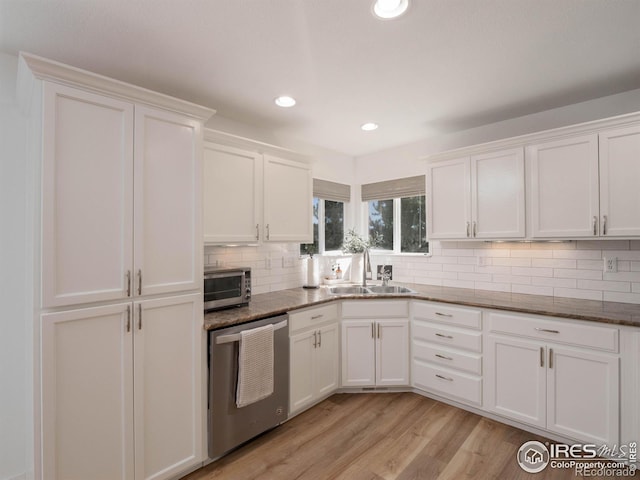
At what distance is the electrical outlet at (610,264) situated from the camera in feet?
8.13

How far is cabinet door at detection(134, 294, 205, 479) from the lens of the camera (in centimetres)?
177

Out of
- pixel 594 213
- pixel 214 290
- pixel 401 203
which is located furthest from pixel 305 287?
pixel 594 213

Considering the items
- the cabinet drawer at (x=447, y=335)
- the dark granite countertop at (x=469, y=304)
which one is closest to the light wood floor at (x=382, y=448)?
the cabinet drawer at (x=447, y=335)

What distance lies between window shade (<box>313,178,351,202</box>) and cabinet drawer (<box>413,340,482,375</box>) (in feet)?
6.11

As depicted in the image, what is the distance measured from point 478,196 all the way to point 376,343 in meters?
1.61

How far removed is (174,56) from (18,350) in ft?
6.35

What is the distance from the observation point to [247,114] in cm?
277

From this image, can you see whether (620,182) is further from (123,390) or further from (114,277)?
(123,390)

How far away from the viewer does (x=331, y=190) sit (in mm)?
3861

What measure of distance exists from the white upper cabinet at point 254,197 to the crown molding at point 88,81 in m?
0.51

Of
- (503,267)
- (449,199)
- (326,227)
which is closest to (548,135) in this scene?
(449,199)

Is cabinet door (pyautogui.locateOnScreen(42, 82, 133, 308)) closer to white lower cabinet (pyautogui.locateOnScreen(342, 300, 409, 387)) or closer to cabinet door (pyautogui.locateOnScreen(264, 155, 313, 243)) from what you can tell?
cabinet door (pyautogui.locateOnScreen(264, 155, 313, 243))

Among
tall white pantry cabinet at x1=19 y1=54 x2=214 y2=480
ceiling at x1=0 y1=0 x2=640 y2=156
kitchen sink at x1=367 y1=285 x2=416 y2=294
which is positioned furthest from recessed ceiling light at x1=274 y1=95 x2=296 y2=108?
kitchen sink at x1=367 y1=285 x2=416 y2=294

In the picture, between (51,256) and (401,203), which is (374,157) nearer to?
(401,203)
